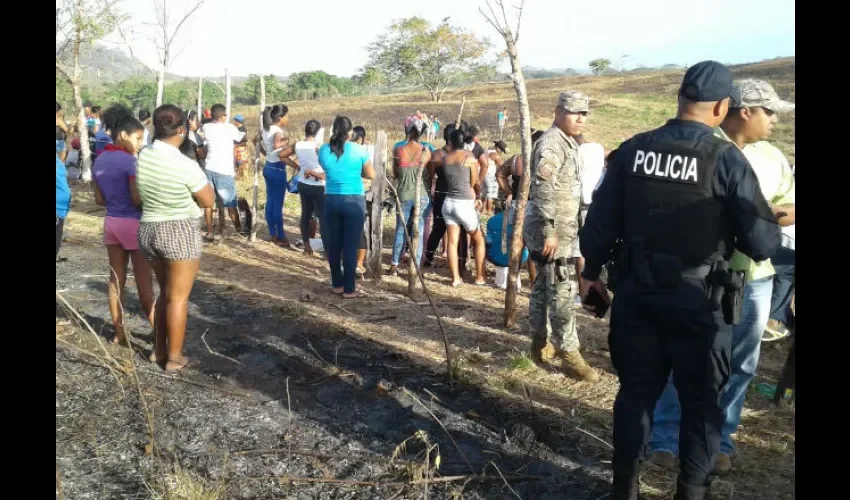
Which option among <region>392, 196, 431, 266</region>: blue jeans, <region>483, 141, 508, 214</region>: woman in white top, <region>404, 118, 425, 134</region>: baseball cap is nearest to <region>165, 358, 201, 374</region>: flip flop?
<region>392, 196, 431, 266</region>: blue jeans

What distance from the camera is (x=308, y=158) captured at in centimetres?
750

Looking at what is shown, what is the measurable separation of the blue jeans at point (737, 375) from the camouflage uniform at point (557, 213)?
1089 millimetres

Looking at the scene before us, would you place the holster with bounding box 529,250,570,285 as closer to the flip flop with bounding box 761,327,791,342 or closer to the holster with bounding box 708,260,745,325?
the flip flop with bounding box 761,327,791,342

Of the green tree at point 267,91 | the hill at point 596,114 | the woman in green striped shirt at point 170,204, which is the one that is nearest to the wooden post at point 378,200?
the woman in green striped shirt at point 170,204

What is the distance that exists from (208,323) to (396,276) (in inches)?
99.7

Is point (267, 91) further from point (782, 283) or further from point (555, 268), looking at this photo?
point (782, 283)

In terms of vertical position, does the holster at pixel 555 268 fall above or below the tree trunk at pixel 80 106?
below

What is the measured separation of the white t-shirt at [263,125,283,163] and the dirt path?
2617 mm

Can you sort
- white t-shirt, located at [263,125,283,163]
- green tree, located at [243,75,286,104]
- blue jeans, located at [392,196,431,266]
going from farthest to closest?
green tree, located at [243,75,286,104] → white t-shirt, located at [263,125,283,163] → blue jeans, located at [392,196,431,266]

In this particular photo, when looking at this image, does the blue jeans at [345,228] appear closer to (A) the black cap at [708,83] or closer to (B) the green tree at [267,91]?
(A) the black cap at [708,83]

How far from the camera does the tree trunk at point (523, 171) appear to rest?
16.3ft

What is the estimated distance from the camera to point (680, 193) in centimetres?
257

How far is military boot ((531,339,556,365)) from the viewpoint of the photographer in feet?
15.6
